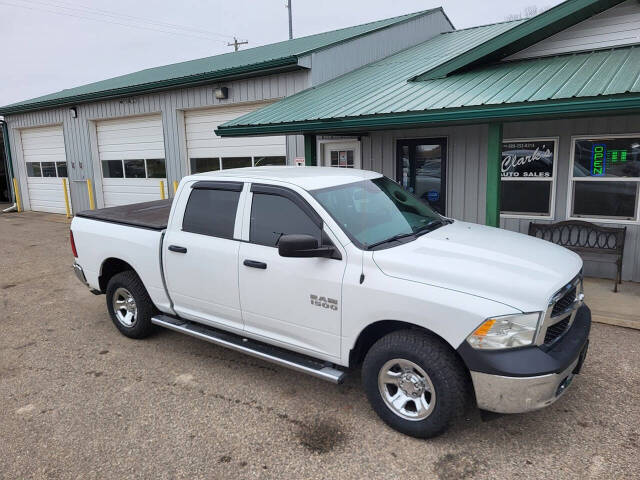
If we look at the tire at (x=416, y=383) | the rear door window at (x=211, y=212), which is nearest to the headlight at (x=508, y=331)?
the tire at (x=416, y=383)

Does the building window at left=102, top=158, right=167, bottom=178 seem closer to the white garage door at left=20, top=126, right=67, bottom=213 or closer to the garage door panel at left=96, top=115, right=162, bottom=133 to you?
the garage door panel at left=96, top=115, right=162, bottom=133

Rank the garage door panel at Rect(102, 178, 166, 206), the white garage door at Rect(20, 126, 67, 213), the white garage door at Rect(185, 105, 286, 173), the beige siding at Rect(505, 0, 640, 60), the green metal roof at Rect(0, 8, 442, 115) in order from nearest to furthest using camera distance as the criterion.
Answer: the beige siding at Rect(505, 0, 640, 60) → the green metal roof at Rect(0, 8, 442, 115) → the white garage door at Rect(185, 105, 286, 173) → the garage door panel at Rect(102, 178, 166, 206) → the white garage door at Rect(20, 126, 67, 213)

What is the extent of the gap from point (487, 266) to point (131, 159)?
44.3ft

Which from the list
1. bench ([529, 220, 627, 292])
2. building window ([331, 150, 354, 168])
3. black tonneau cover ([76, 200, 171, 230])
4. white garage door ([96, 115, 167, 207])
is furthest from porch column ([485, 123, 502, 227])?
white garage door ([96, 115, 167, 207])

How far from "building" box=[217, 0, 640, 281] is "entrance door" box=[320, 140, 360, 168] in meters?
0.79

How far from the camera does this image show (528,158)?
314 inches

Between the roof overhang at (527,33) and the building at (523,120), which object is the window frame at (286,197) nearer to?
the building at (523,120)

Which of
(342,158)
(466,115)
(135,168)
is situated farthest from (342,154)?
(135,168)

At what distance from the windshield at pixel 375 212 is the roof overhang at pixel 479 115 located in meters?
2.04

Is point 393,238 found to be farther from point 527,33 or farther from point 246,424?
point 527,33

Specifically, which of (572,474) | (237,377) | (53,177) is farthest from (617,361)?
(53,177)

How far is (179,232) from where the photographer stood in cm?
469

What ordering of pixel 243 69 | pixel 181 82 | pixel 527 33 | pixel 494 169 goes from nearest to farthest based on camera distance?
pixel 494 169 → pixel 527 33 → pixel 243 69 → pixel 181 82

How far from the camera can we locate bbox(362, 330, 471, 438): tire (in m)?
3.22
